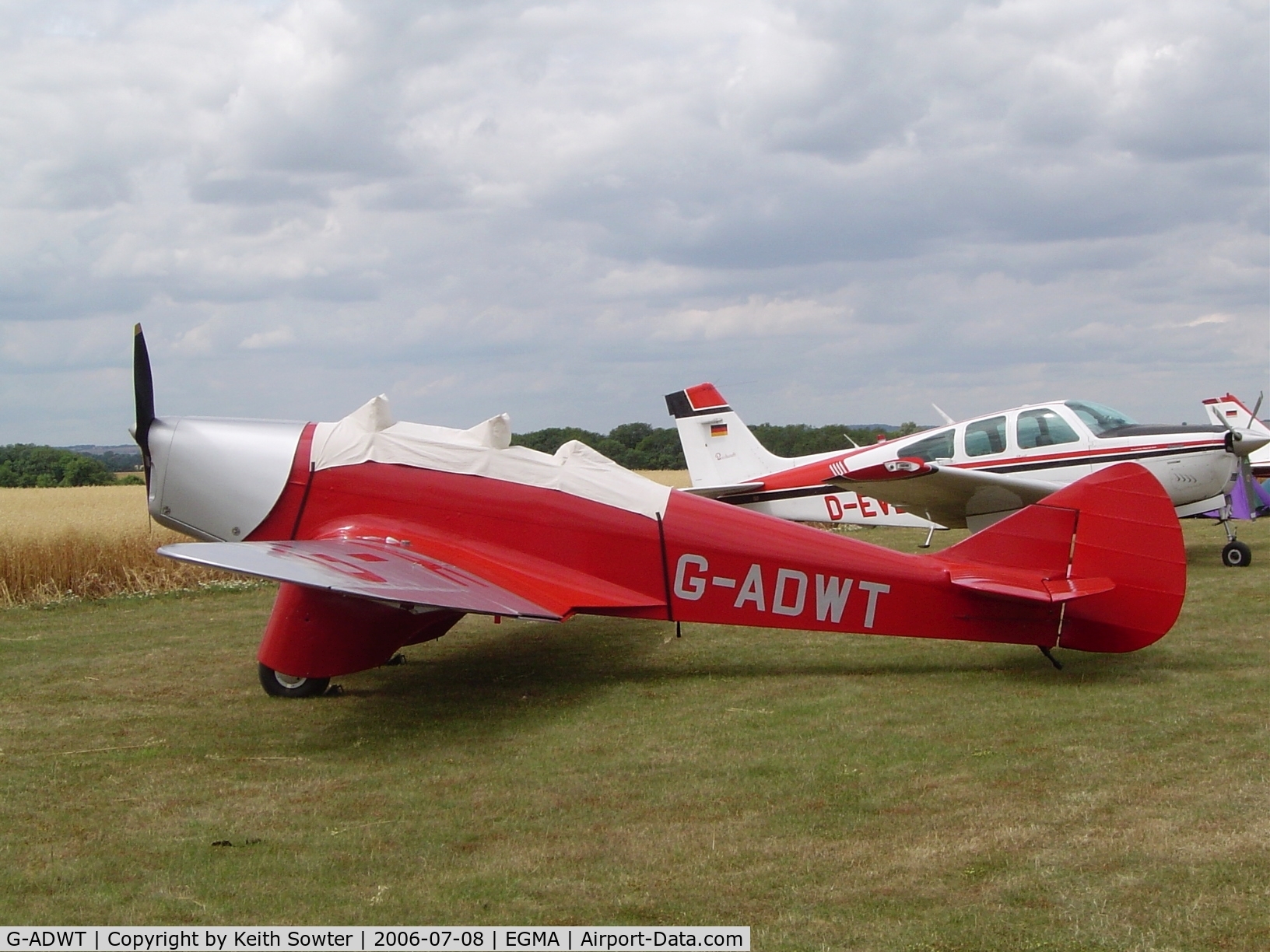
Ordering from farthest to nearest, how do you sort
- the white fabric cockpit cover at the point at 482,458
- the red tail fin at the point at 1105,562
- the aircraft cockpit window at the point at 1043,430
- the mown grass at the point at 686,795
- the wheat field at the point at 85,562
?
the aircraft cockpit window at the point at 1043,430
the wheat field at the point at 85,562
the white fabric cockpit cover at the point at 482,458
the red tail fin at the point at 1105,562
the mown grass at the point at 686,795

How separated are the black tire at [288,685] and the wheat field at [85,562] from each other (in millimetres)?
6212

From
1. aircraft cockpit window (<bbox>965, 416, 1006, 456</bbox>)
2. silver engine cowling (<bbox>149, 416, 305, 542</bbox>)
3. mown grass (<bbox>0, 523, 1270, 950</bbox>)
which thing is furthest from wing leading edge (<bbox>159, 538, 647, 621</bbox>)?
aircraft cockpit window (<bbox>965, 416, 1006, 456</bbox>)

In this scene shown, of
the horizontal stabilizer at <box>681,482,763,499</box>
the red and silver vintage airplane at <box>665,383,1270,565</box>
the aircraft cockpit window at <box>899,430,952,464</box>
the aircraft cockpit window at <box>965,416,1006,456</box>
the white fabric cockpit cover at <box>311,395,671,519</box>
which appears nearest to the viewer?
the white fabric cockpit cover at <box>311,395,671,519</box>

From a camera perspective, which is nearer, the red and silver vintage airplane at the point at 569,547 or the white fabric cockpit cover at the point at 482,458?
the red and silver vintage airplane at the point at 569,547

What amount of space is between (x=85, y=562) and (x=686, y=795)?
34.5 ft

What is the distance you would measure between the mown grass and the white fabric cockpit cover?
1.29 m

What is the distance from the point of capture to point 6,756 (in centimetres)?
559

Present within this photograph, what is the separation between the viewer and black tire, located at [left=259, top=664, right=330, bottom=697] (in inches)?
274

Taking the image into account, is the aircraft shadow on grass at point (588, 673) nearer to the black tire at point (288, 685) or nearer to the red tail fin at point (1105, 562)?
the black tire at point (288, 685)

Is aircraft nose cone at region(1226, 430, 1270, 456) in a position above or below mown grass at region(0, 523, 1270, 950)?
above

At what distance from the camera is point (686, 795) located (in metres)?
4.70

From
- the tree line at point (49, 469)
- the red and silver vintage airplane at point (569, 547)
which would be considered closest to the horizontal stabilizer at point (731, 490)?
the red and silver vintage airplane at point (569, 547)

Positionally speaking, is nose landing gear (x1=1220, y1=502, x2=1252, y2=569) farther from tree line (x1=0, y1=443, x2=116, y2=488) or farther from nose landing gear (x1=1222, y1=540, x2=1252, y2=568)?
tree line (x1=0, y1=443, x2=116, y2=488)

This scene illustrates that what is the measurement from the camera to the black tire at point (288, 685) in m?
6.96
